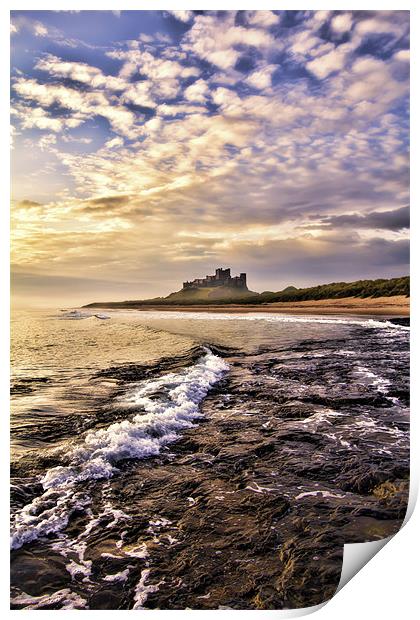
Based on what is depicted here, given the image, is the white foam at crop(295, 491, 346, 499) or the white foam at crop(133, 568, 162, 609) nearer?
the white foam at crop(133, 568, 162, 609)

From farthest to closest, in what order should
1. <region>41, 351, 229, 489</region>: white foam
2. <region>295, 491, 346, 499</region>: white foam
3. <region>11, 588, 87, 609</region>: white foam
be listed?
<region>41, 351, 229, 489</region>: white foam, <region>295, 491, 346, 499</region>: white foam, <region>11, 588, 87, 609</region>: white foam

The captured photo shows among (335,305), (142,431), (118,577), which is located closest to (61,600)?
(118,577)

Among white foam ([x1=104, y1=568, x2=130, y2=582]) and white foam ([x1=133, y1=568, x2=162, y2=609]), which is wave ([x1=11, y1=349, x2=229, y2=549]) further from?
white foam ([x1=133, y1=568, x2=162, y2=609])

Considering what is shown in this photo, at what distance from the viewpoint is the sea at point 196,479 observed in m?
2.39

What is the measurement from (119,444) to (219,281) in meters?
3.34

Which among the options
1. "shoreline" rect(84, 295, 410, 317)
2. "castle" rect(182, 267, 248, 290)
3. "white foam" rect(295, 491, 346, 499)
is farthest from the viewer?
"shoreline" rect(84, 295, 410, 317)

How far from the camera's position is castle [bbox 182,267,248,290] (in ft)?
19.8

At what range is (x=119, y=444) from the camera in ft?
12.3

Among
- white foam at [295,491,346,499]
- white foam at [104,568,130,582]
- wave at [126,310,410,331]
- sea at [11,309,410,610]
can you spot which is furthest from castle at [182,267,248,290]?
white foam at [104,568,130,582]

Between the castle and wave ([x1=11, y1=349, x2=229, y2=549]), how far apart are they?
156cm

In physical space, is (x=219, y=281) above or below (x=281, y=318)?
above

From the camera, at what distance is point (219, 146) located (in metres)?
5.25

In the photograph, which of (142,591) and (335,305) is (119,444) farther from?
(335,305)

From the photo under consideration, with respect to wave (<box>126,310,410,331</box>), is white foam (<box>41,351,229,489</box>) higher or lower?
lower
